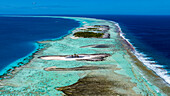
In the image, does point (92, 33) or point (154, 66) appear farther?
point (92, 33)

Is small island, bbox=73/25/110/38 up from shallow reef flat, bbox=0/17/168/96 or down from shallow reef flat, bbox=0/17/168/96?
up

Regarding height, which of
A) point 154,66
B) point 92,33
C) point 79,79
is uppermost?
point 92,33

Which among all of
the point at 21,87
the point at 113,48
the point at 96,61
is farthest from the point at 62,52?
the point at 21,87

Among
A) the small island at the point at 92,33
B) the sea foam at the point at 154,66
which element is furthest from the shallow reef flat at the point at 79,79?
the small island at the point at 92,33

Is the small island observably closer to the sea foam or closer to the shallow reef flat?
the sea foam

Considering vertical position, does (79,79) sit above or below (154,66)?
below

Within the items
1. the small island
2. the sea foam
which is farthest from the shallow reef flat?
the small island

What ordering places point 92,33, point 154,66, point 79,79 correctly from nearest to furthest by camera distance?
point 79,79 → point 154,66 → point 92,33

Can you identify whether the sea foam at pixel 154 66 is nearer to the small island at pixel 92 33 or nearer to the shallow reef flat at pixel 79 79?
the shallow reef flat at pixel 79 79

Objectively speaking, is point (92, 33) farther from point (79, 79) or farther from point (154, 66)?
→ point (79, 79)

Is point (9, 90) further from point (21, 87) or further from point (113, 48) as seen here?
point (113, 48)

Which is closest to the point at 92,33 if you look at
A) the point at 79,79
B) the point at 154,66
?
the point at 154,66
